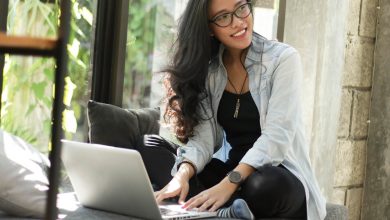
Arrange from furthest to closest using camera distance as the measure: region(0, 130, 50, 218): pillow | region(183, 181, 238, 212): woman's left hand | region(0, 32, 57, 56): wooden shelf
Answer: region(183, 181, 238, 212): woman's left hand → region(0, 130, 50, 218): pillow → region(0, 32, 57, 56): wooden shelf

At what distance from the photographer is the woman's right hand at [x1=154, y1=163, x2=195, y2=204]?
2.30 metres

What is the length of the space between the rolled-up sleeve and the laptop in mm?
342

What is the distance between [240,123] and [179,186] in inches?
15.4

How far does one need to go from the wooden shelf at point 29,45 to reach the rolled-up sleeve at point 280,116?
165cm

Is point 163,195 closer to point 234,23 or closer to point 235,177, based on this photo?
point 235,177

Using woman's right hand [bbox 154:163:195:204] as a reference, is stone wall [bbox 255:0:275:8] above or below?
above

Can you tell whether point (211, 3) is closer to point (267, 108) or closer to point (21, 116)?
point (267, 108)

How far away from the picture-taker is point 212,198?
2252 millimetres

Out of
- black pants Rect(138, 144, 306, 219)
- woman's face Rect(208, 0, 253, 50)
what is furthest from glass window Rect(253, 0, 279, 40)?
black pants Rect(138, 144, 306, 219)

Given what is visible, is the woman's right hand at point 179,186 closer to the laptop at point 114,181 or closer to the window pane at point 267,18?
the laptop at point 114,181

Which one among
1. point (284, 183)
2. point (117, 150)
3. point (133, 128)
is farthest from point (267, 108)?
point (117, 150)

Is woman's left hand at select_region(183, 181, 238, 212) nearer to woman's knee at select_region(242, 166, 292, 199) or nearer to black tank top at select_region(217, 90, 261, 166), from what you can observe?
woman's knee at select_region(242, 166, 292, 199)

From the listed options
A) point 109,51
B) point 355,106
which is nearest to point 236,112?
point 109,51

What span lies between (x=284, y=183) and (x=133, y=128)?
739 mm
